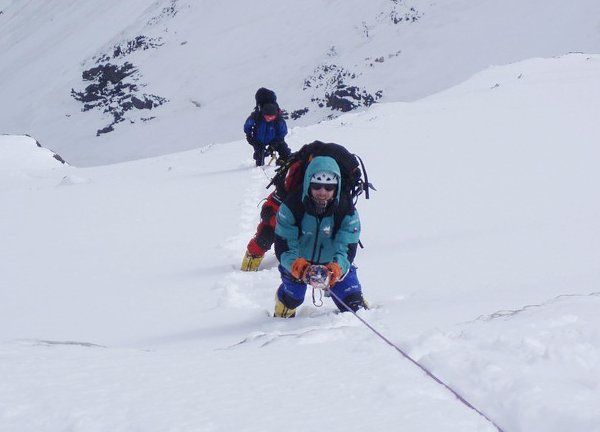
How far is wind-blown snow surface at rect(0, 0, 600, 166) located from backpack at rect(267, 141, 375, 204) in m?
21.2

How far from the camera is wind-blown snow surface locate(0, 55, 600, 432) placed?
6.48 ft

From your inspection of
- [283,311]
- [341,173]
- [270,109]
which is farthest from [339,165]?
[270,109]

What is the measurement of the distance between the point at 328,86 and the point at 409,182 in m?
20.1

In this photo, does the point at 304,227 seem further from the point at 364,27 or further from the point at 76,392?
the point at 364,27

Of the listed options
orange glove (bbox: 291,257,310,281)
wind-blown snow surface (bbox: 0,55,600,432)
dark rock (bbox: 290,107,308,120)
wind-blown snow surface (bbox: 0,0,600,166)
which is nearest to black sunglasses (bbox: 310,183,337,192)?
orange glove (bbox: 291,257,310,281)

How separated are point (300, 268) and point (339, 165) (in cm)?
71

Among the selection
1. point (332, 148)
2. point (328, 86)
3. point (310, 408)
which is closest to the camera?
point (310, 408)

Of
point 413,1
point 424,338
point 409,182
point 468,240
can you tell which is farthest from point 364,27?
point 424,338

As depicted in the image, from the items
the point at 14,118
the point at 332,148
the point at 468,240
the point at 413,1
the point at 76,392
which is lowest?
the point at 468,240

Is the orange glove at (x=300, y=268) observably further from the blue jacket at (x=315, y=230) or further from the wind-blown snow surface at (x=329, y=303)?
the wind-blown snow surface at (x=329, y=303)

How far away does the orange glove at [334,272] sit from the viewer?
3584mm

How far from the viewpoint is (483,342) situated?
2.42 m

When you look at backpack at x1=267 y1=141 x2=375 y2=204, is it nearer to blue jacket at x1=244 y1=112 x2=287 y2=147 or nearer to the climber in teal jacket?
the climber in teal jacket

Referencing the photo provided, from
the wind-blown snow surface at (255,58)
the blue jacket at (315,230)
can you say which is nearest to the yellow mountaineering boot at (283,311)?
the blue jacket at (315,230)
